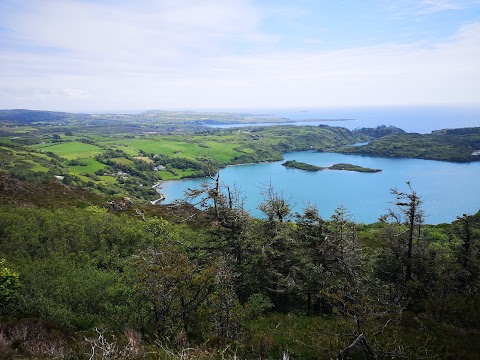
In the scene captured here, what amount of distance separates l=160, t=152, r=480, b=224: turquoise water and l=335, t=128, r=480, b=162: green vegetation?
8.90m

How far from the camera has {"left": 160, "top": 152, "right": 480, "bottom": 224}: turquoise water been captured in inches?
3376

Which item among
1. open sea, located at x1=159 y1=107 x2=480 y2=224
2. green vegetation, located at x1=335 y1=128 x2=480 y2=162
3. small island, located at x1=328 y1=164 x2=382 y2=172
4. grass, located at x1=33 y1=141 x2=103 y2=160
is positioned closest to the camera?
open sea, located at x1=159 y1=107 x2=480 y2=224

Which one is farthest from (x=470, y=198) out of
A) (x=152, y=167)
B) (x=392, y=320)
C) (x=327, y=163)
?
(x=152, y=167)

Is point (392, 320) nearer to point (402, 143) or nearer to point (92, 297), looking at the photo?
point (92, 297)

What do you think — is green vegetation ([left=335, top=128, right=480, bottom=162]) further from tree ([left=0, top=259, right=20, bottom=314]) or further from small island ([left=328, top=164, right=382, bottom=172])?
tree ([left=0, top=259, right=20, bottom=314])

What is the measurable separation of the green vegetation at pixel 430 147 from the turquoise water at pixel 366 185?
8.90m

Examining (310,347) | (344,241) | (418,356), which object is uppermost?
(344,241)

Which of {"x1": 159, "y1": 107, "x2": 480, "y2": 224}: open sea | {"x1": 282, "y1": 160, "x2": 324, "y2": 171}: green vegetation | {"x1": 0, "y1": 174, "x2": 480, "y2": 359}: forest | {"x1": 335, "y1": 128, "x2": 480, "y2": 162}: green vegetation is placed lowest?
{"x1": 159, "y1": 107, "x2": 480, "y2": 224}: open sea

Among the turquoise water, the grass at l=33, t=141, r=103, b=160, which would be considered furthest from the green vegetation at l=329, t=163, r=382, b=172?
the grass at l=33, t=141, r=103, b=160

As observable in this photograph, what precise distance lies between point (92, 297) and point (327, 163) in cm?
15398

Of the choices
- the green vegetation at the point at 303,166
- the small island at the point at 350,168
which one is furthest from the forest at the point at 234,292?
the green vegetation at the point at 303,166

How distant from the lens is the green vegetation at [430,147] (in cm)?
15354

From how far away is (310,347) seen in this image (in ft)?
39.8

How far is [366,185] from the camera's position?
365 feet
